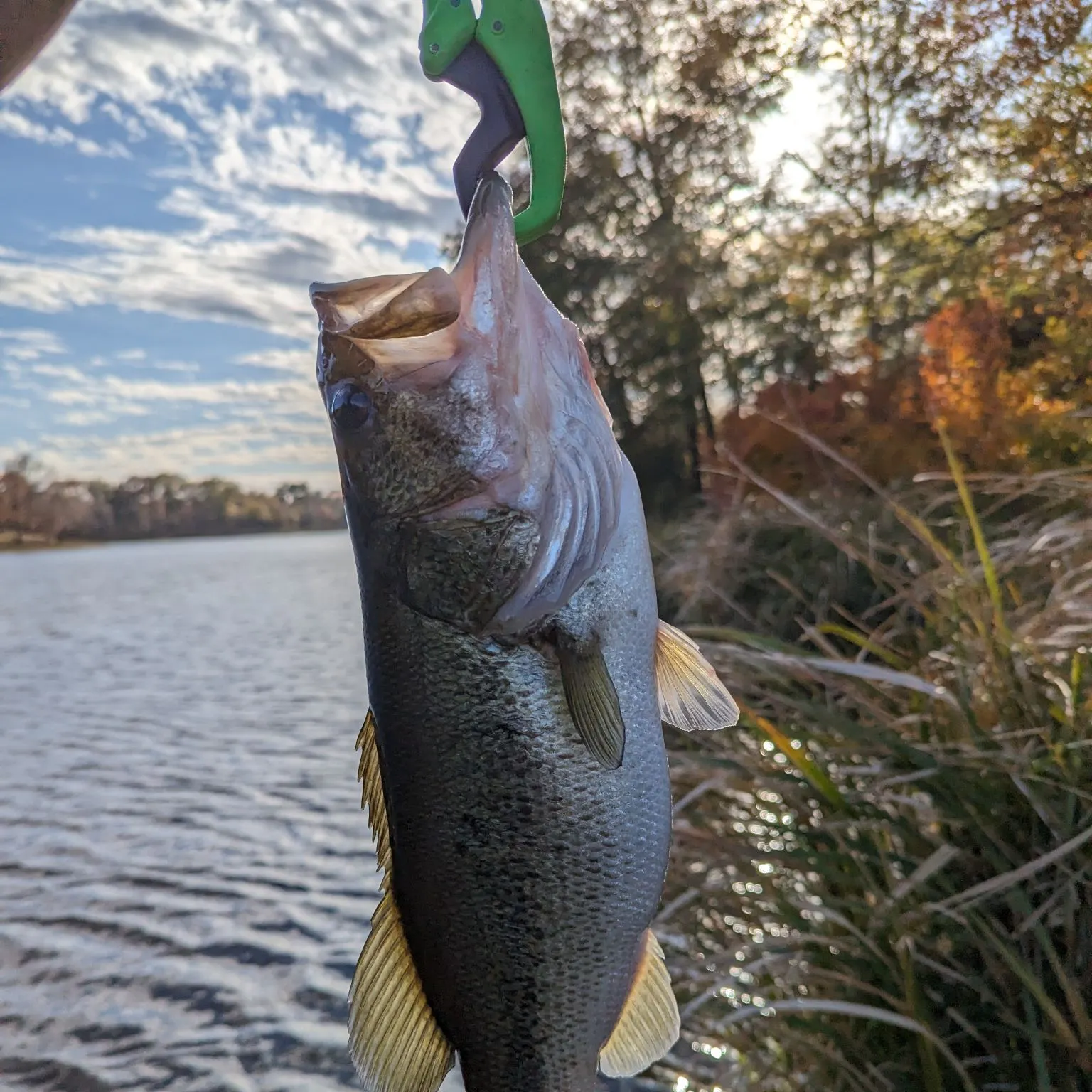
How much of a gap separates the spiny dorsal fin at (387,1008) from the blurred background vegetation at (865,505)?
1.49 m

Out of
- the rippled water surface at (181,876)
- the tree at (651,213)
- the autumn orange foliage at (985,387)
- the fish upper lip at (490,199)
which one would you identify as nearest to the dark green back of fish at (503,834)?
the fish upper lip at (490,199)

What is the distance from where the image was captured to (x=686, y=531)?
41.0 feet

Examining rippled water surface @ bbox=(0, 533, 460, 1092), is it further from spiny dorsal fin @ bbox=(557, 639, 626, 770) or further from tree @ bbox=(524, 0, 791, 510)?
tree @ bbox=(524, 0, 791, 510)

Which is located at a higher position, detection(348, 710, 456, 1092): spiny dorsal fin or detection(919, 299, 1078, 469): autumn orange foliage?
detection(919, 299, 1078, 469): autumn orange foliage

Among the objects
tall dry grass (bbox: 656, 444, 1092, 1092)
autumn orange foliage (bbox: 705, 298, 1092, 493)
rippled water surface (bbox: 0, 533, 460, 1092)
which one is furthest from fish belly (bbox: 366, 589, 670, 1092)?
autumn orange foliage (bbox: 705, 298, 1092, 493)

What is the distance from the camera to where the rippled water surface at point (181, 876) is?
617 centimetres

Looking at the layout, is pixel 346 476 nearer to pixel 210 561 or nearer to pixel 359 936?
pixel 359 936

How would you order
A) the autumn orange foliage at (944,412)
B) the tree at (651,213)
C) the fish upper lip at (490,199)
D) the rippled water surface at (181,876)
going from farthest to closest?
the tree at (651,213) → the autumn orange foliage at (944,412) → the rippled water surface at (181,876) → the fish upper lip at (490,199)

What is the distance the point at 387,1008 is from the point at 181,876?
808cm

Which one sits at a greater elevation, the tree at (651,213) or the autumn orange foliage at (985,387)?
the tree at (651,213)

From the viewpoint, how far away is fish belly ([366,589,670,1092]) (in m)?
1.49

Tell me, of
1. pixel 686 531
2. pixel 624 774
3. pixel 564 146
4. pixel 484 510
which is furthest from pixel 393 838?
pixel 686 531

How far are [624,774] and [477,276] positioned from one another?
797mm

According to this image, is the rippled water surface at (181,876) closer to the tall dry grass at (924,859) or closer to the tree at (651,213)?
the tall dry grass at (924,859)
